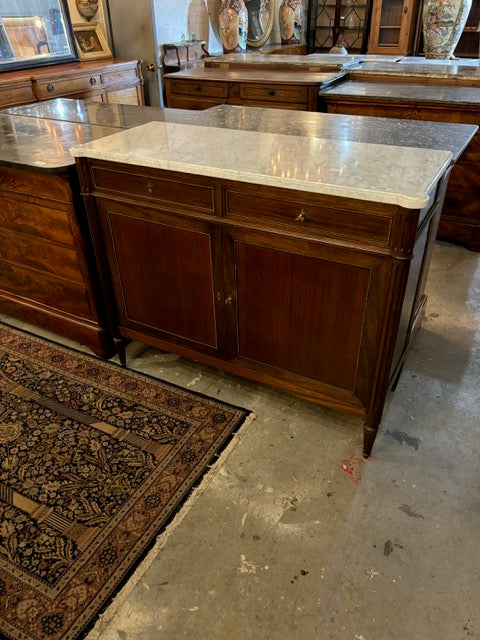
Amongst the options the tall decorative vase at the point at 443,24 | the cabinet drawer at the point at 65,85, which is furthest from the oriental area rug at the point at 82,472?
the tall decorative vase at the point at 443,24

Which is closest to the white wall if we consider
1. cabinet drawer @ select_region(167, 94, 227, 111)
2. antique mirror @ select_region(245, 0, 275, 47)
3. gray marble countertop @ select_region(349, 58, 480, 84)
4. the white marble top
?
antique mirror @ select_region(245, 0, 275, 47)

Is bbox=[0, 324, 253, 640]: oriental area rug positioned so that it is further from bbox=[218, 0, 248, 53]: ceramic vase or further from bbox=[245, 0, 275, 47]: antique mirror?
bbox=[245, 0, 275, 47]: antique mirror

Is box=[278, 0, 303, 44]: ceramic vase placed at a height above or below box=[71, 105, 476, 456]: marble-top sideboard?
above

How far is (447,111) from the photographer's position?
2.58 m

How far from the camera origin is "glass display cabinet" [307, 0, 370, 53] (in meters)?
5.24

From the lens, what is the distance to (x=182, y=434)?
1.71 meters

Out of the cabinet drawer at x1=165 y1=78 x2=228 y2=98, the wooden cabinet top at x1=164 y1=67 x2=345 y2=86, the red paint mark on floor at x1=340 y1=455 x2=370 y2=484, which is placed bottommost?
the red paint mark on floor at x1=340 y1=455 x2=370 y2=484

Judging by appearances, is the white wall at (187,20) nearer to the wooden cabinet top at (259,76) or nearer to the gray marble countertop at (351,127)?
the wooden cabinet top at (259,76)

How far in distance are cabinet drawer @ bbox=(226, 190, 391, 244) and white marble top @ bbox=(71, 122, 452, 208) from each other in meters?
0.05

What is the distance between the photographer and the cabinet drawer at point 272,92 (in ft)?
9.99

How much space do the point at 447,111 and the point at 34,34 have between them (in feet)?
9.70

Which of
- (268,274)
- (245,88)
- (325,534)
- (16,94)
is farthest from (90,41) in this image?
(325,534)

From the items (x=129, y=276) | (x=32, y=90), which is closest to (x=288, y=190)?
(x=129, y=276)

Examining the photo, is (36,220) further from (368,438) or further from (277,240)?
(368,438)
